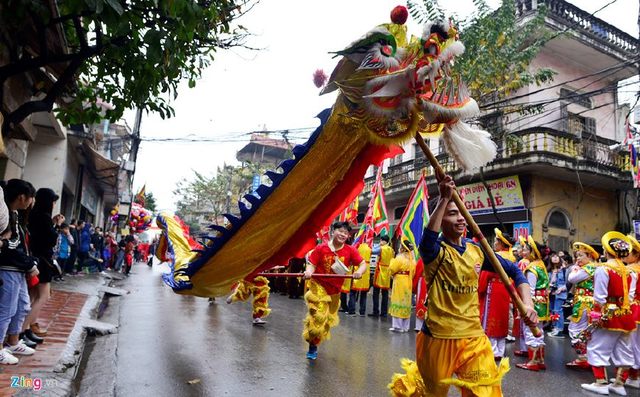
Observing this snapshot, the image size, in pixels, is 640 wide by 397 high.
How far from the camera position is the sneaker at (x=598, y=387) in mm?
5414

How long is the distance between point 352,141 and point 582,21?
1666cm

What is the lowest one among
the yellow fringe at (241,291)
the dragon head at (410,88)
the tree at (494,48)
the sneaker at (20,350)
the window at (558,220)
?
the sneaker at (20,350)

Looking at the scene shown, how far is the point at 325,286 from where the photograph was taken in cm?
600

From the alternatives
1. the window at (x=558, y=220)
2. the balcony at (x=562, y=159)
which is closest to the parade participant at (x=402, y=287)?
the balcony at (x=562, y=159)

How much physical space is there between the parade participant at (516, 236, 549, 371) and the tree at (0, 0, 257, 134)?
554cm

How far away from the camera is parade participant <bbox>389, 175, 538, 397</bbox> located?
3.00 m

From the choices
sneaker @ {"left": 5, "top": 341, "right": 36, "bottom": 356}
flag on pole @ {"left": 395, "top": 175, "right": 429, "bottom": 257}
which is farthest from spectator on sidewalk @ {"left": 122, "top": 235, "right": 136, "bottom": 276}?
sneaker @ {"left": 5, "top": 341, "right": 36, "bottom": 356}

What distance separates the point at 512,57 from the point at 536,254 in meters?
7.82

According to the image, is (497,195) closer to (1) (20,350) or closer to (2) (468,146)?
(2) (468,146)

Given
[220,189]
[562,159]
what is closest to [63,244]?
[562,159]

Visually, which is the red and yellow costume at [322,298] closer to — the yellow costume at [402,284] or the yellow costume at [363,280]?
the yellow costume at [402,284]

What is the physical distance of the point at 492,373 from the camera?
9.77 feet

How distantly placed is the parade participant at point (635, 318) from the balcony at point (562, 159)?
326 inches

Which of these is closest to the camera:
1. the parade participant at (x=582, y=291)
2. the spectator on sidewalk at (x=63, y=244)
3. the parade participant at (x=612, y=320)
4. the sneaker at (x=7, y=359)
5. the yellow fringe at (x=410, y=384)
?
the yellow fringe at (x=410, y=384)
